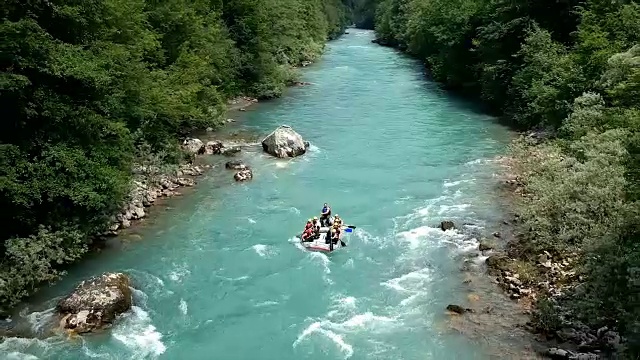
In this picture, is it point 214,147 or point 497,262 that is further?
point 214,147

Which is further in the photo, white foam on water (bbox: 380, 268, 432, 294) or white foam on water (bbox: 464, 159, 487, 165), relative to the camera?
white foam on water (bbox: 464, 159, 487, 165)

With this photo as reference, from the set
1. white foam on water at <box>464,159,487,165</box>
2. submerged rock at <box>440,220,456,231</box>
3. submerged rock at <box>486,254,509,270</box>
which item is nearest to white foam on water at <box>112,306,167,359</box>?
submerged rock at <box>486,254,509,270</box>

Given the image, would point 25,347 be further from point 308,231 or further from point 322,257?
point 308,231

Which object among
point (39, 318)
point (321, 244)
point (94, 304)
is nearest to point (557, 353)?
point (321, 244)

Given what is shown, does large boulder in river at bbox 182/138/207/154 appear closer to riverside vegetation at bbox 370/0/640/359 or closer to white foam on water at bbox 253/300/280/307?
white foam on water at bbox 253/300/280/307

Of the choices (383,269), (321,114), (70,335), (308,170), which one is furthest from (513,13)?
(70,335)

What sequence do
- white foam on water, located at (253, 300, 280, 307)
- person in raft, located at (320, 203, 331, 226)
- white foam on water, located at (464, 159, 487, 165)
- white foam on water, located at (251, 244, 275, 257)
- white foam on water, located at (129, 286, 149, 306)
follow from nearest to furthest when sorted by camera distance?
white foam on water, located at (129, 286, 149, 306)
white foam on water, located at (253, 300, 280, 307)
white foam on water, located at (251, 244, 275, 257)
person in raft, located at (320, 203, 331, 226)
white foam on water, located at (464, 159, 487, 165)

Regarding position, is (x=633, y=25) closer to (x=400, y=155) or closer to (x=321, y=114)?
(x=400, y=155)

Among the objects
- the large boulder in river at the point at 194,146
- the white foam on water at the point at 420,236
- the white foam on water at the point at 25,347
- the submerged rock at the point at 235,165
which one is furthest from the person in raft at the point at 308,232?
the large boulder in river at the point at 194,146

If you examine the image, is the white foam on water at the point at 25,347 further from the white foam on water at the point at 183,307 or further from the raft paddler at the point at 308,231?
the raft paddler at the point at 308,231
